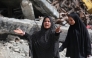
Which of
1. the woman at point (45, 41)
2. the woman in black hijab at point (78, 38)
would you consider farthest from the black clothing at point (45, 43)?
the woman in black hijab at point (78, 38)

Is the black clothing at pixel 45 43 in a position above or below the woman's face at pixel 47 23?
below

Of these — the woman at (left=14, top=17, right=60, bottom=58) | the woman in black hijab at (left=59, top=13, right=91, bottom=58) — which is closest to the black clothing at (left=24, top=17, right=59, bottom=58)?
the woman at (left=14, top=17, right=60, bottom=58)

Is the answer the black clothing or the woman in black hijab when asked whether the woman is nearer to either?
the black clothing

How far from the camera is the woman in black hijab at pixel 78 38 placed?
4902mm

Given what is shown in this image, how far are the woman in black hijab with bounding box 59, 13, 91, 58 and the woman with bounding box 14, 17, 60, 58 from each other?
0.31 meters

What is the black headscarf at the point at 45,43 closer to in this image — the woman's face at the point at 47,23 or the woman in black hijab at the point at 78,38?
the woman's face at the point at 47,23

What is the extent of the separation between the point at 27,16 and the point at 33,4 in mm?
391

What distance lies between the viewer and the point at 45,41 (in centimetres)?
495

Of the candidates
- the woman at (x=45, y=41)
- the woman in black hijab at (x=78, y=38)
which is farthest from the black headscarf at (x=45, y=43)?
the woman in black hijab at (x=78, y=38)

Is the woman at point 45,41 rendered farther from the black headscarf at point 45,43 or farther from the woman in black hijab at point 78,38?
→ the woman in black hijab at point 78,38

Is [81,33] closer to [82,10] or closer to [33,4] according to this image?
[33,4]

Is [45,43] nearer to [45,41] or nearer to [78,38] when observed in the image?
[45,41]

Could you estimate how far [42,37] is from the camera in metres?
4.96

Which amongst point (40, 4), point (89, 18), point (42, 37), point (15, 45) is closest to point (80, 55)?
point (42, 37)
